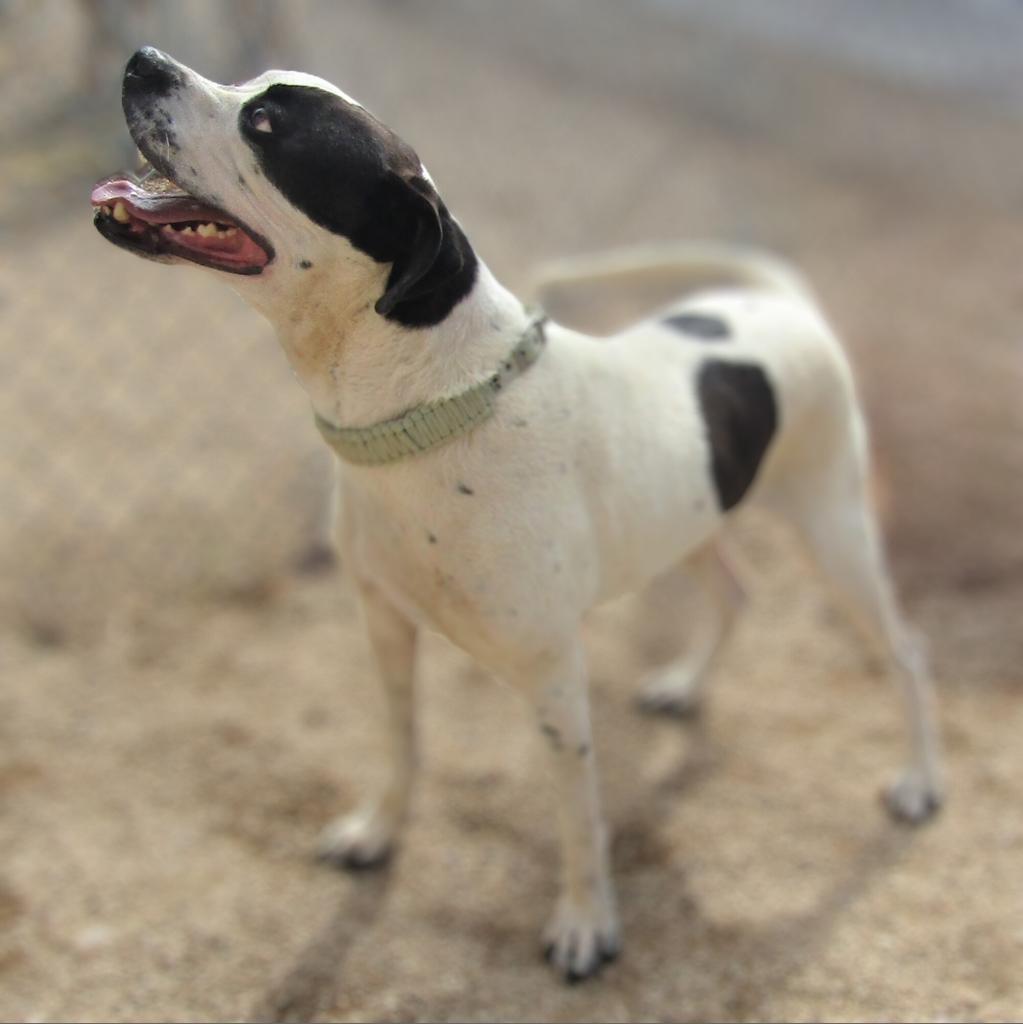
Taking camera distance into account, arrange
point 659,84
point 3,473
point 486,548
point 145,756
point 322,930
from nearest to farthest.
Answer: point 486,548 < point 322,930 < point 145,756 < point 3,473 < point 659,84

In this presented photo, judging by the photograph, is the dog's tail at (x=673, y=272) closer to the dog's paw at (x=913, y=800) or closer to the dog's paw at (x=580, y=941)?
the dog's paw at (x=913, y=800)

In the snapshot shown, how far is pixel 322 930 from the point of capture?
107 inches

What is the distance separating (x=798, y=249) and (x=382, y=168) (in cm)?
448

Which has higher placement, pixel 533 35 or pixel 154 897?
pixel 533 35

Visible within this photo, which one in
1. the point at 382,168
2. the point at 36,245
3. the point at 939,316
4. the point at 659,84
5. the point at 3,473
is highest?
the point at 659,84

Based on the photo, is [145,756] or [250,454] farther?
[250,454]

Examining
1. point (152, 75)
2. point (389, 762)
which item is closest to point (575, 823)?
point (389, 762)

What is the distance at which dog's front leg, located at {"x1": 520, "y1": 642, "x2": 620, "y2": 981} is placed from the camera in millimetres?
2326

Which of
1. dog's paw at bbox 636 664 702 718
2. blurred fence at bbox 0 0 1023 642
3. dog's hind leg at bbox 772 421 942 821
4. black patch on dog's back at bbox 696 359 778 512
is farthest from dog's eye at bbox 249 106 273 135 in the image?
dog's paw at bbox 636 664 702 718

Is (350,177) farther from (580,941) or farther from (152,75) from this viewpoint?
(580,941)

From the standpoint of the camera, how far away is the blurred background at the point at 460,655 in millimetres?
2627

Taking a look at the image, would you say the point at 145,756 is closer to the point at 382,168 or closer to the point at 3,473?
the point at 3,473

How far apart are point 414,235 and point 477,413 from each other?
34 cm

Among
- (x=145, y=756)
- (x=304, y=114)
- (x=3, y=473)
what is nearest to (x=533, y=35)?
(x=3, y=473)
